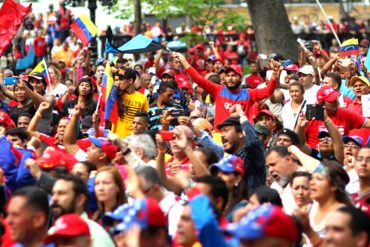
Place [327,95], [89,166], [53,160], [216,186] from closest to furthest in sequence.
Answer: [216,186] < [53,160] < [89,166] < [327,95]

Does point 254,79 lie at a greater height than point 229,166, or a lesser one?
lesser

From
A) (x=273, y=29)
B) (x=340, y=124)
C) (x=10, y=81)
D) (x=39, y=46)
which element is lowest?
(x=39, y=46)

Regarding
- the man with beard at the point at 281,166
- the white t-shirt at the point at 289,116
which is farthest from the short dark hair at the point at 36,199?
the white t-shirt at the point at 289,116

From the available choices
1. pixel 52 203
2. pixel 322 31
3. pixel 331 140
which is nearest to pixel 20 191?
pixel 52 203

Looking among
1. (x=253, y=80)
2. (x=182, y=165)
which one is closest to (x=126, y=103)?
(x=182, y=165)

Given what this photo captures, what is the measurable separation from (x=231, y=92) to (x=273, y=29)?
8.92 m

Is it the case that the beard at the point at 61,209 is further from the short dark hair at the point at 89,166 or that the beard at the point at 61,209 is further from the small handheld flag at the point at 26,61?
the small handheld flag at the point at 26,61

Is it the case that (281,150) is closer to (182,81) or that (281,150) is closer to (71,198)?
(71,198)

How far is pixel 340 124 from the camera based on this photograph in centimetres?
1558

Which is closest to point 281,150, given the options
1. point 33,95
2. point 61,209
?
point 61,209

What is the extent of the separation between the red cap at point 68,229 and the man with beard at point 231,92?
776 cm

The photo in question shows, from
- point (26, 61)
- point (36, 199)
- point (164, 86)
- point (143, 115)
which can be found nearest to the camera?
point (36, 199)

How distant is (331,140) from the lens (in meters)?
14.6

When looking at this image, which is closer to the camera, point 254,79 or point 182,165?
point 182,165
